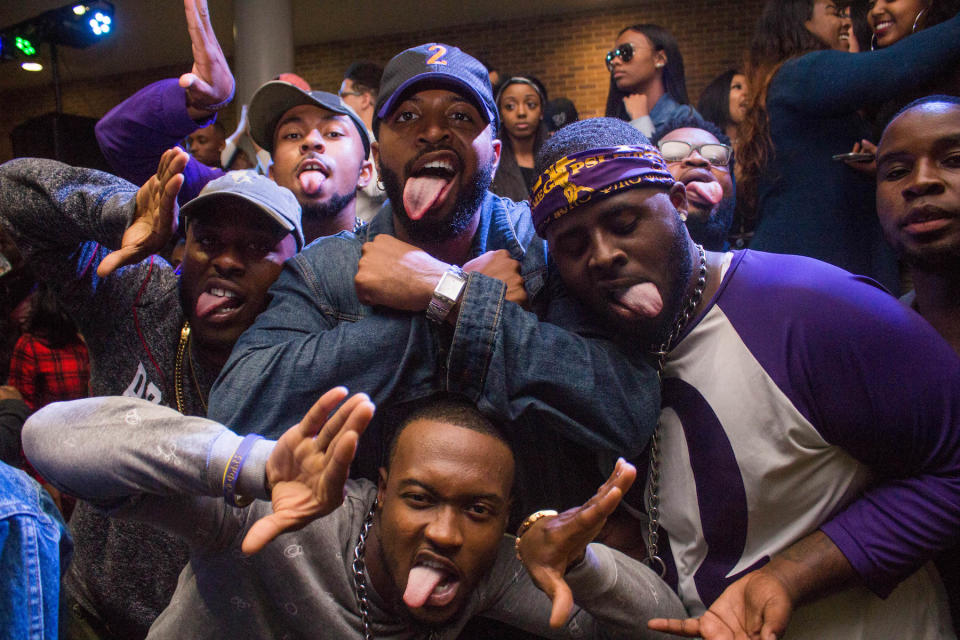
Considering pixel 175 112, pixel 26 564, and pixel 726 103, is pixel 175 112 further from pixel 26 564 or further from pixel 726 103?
pixel 726 103

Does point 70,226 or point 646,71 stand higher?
Result: point 646,71

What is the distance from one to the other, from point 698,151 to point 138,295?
2.02 meters

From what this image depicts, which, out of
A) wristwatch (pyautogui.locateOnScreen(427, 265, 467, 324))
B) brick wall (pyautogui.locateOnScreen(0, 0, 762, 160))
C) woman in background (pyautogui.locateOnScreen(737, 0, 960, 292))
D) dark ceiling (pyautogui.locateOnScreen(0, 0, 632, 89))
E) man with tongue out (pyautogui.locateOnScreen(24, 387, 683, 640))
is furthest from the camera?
dark ceiling (pyautogui.locateOnScreen(0, 0, 632, 89))

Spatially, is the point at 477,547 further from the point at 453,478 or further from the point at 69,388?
the point at 69,388

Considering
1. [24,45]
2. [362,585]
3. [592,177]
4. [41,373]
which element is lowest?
[41,373]

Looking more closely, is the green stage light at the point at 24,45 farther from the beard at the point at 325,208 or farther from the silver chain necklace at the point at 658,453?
the silver chain necklace at the point at 658,453

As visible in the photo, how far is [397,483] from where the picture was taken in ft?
5.43

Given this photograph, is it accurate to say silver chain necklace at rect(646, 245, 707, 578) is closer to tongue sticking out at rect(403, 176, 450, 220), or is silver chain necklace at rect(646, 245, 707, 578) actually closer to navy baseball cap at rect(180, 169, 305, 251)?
tongue sticking out at rect(403, 176, 450, 220)

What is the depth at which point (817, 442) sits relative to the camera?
5.01 ft

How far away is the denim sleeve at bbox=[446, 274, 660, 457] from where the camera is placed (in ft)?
4.96

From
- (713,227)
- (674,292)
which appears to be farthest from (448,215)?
(713,227)

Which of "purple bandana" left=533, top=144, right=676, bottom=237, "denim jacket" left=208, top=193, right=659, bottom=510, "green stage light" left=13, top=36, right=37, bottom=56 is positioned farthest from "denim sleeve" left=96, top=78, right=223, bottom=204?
"green stage light" left=13, top=36, right=37, bottom=56

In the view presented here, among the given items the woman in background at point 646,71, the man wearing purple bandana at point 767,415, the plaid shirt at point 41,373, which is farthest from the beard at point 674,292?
the plaid shirt at point 41,373

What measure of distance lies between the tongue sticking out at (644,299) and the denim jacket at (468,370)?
0.11 metres
